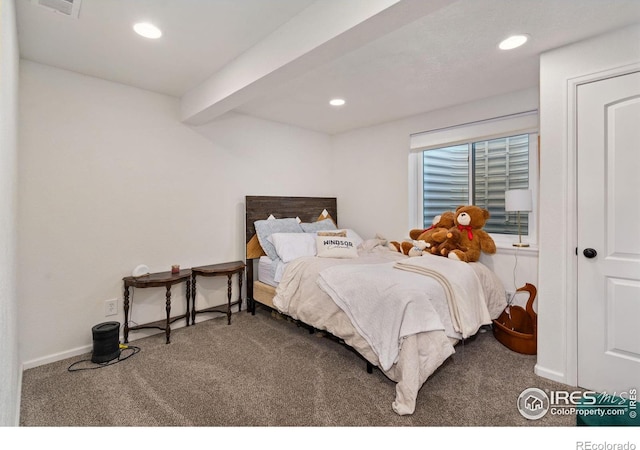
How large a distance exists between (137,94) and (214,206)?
1316 mm

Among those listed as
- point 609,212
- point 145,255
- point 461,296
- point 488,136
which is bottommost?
point 461,296

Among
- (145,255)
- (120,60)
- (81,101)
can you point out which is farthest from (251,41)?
(145,255)

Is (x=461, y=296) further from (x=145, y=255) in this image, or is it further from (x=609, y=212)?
(x=145, y=255)

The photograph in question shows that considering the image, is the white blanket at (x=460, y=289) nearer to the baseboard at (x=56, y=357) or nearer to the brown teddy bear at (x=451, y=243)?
the brown teddy bear at (x=451, y=243)

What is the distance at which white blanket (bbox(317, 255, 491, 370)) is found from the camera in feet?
6.66

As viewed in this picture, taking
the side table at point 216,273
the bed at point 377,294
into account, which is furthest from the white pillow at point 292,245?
the side table at point 216,273

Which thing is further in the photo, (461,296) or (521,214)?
(521,214)

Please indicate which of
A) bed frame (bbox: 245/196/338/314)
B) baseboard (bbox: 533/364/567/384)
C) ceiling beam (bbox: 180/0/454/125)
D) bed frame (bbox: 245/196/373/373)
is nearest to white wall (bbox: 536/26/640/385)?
baseboard (bbox: 533/364/567/384)

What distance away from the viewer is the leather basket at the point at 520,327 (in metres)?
2.57

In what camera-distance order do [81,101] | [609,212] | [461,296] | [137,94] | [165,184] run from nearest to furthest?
[609,212]
[461,296]
[81,101]
[137,94]
[165,184]

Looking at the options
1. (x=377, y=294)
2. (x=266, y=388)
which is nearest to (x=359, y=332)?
(x=377, y=294)

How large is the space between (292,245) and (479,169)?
234 cm

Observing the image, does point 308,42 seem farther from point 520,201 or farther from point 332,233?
point 520,201

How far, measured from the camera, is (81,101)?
2654mm
